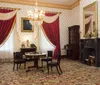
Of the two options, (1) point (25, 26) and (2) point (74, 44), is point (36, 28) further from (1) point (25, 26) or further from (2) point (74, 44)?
(2) point (74, 44)

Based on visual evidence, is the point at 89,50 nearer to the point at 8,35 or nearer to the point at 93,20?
the point at 93,20

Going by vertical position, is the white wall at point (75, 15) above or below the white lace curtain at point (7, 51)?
above

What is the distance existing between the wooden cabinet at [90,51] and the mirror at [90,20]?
1.25 feet

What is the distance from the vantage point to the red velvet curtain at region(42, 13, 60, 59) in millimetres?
9461

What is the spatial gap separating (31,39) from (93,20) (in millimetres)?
4321

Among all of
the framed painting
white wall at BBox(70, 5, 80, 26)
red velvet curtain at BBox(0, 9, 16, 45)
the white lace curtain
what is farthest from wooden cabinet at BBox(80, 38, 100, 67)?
red velvet curtain at BBox(0, 9, 16, 45)

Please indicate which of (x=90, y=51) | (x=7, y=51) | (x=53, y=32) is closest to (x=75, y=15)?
(x=53, y=32)

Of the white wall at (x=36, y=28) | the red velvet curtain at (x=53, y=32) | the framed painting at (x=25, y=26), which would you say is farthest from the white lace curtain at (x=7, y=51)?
the red velvet curtain at (x=53, y=32)

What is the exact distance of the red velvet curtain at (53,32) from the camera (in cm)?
946

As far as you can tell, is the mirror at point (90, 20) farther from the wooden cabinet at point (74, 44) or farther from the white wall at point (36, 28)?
the white wall at point (36, 28)

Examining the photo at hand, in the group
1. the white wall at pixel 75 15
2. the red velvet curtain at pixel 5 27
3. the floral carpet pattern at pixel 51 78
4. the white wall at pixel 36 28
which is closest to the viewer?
the floral carpet pattern at pixel 51 78

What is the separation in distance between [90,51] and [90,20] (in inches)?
71.3

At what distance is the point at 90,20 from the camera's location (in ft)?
24.7

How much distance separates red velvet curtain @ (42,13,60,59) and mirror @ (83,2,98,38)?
237 centimetres
